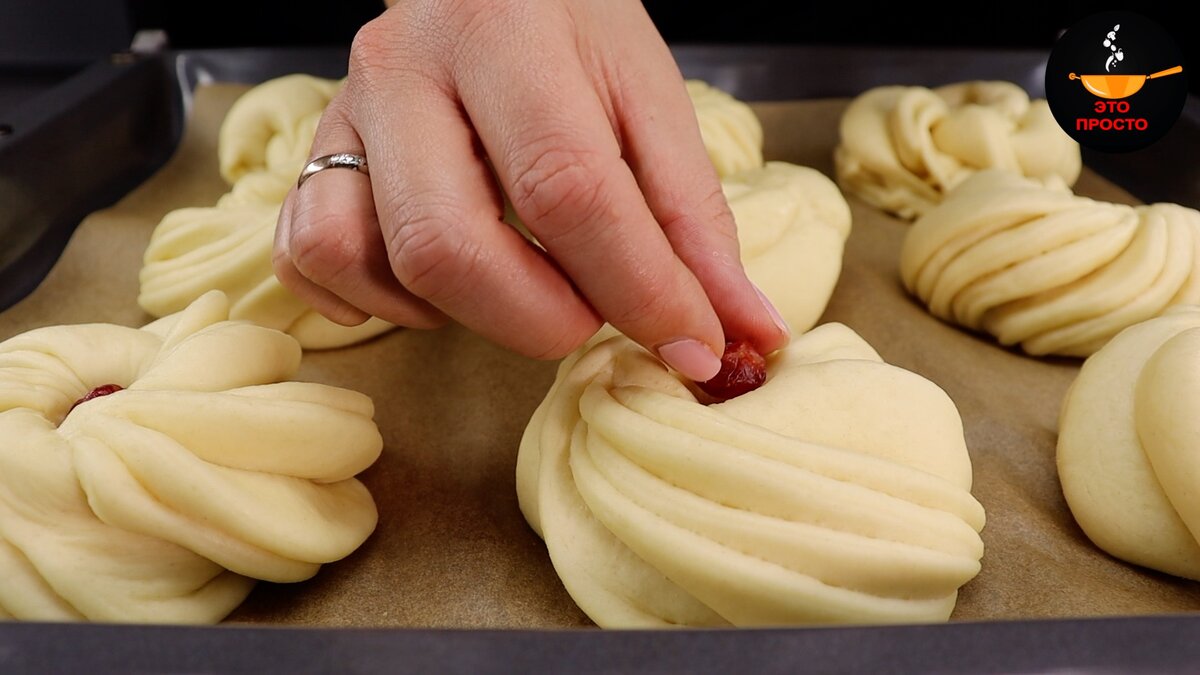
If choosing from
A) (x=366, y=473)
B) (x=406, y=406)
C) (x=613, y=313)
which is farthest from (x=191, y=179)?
(x=613, y=313)

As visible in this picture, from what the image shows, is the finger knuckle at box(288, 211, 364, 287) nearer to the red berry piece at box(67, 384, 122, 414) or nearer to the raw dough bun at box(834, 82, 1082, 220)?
the red berry piece at box(67, 384, 122, 414)

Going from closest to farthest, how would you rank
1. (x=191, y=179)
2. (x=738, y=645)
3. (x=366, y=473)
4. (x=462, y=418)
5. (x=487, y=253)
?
(x=738, y=645) < (x=487, y=253) < (x=366, y=473) < (x=462, y=418) < (x=191, y=179)

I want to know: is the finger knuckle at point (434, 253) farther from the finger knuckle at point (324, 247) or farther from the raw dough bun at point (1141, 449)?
the raw dough bun at point (1141, 449)

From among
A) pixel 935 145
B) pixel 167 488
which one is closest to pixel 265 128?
pixel 167 488

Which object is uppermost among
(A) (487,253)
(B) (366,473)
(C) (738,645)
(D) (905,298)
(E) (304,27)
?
(A) (487,253)

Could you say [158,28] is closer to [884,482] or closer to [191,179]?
[191,179]

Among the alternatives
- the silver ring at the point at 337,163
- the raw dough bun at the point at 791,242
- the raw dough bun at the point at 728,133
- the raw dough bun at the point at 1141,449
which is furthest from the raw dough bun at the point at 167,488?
the raw dough bun at the point at 728,133

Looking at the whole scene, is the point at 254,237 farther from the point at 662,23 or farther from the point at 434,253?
the point at 662,23
